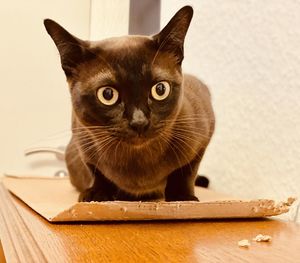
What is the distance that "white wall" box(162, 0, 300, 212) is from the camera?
106 centimetres

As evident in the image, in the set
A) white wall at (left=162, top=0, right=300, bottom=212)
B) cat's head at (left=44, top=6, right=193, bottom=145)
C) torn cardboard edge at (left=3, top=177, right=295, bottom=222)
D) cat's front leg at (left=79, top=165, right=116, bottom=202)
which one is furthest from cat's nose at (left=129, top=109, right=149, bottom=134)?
white wall at (left=162, top=0, right=300, bottom=212)

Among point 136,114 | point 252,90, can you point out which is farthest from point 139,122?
point 252,90

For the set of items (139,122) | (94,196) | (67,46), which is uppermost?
(67,46)

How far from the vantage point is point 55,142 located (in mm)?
2318

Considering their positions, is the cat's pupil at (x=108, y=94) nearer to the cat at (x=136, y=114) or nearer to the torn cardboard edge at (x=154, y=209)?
the cat at (x=136, y=114)

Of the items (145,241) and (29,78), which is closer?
(145,241)

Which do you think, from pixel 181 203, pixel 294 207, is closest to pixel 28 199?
pixel 181 203

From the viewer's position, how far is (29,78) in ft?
7.29

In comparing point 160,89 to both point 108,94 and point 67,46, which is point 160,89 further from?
point 67,46

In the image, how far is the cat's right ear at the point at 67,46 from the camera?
893mm

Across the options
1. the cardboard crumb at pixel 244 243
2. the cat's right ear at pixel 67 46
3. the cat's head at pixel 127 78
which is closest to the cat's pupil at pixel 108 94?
the cat's head at pixel 127 78

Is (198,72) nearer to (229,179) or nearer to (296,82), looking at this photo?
(229,179)

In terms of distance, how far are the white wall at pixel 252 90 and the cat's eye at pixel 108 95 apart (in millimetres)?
423

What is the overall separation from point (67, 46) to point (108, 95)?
0.14m
